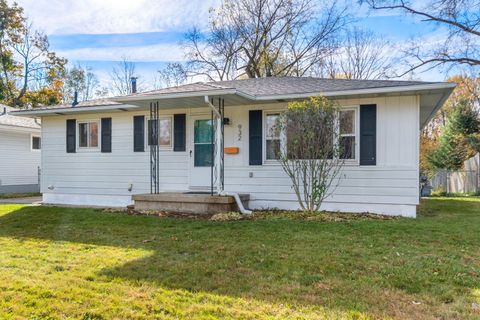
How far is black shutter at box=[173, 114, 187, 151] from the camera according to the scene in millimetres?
9266

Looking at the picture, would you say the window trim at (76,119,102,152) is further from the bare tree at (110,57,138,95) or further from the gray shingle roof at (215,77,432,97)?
the bare tree at (110,57,138,95)

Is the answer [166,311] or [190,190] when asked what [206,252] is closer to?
[166,311]

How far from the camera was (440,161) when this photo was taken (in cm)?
1959

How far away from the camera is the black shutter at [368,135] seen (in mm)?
7758

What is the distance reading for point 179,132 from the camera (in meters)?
9.30

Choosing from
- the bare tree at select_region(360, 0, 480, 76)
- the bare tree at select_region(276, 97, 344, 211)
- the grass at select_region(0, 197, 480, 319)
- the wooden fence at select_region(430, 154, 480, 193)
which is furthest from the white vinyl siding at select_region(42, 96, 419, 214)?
the bare tree at select_region(360, 0, 480, 76)

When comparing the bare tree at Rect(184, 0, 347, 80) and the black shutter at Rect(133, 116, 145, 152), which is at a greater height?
the bare tree at Rect(184, 0, 347, 80)

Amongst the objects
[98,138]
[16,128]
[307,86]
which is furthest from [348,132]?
[16,128]

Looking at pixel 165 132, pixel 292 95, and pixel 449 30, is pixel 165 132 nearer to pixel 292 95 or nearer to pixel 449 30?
pixel 292 95

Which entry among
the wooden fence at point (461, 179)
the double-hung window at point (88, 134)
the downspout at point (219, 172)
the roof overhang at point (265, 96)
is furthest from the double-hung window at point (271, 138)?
the wooden fence at point (461, 179)

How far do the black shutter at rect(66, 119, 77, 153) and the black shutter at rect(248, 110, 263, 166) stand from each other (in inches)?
207

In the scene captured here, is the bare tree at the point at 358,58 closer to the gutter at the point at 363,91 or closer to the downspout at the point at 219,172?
the gutter at the point at 363,91

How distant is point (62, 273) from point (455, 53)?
19.3 m

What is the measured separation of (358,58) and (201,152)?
1784cm
